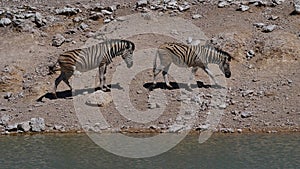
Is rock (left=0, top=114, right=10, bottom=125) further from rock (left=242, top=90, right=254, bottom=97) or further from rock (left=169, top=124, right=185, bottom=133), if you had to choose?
rock (left=242, top=90, right=254, bottom=97)

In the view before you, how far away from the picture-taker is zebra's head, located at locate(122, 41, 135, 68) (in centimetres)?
2189

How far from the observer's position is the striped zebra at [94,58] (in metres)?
21.3

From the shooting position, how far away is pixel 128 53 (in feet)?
72.2

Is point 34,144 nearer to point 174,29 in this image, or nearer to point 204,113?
point 204,113

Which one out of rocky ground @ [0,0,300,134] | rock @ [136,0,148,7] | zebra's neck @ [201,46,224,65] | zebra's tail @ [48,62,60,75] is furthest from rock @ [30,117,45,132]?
rock @ [136,0,148,7]

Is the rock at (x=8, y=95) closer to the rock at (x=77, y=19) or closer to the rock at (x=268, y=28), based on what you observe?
the rock at (x=77, y=19)

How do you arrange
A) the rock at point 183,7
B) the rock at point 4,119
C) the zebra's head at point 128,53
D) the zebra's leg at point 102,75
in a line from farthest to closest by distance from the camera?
the rock at point 183,7 < the zebra's head at point 128,53 < the zebra's leg at point 102,75 < the rock at point 4,119

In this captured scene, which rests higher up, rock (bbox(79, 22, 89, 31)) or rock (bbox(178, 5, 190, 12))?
rock (bbox(178, 5, 190, 12))

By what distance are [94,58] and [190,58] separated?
10.1ft

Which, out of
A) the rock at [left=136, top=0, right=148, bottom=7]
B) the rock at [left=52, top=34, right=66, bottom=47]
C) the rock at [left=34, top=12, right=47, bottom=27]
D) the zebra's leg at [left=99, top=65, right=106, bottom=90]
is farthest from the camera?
the rock at [left=136, top=0, right=148, bottom=7]

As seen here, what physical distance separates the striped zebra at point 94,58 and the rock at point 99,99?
0.67 metres

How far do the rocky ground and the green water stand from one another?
3.10ft

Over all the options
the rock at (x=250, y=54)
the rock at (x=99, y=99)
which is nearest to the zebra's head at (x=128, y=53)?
the rock at (x=99, y=99)

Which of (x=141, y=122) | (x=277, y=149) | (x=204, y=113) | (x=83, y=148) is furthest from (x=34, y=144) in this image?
(x=277, y=149)
